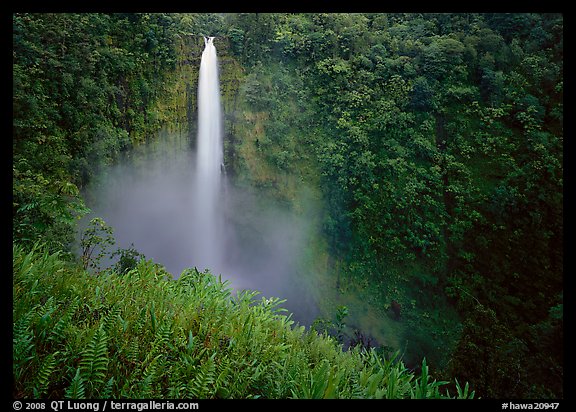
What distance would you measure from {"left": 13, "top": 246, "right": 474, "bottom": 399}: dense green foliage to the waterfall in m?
9.31

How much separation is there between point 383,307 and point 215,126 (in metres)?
8.58

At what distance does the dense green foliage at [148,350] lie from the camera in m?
1.40

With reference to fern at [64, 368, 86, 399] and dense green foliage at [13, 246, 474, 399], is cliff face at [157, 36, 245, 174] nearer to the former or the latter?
dense green foliage at [13, 246, 474, 399]

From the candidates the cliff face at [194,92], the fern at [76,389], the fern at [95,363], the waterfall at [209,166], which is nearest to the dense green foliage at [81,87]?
the cliff face at [194,92]

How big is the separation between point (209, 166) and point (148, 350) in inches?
411

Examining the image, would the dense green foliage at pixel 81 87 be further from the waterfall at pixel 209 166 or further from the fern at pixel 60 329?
the fern at pixel 60 329

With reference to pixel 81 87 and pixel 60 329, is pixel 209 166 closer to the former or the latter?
pixel 81 87

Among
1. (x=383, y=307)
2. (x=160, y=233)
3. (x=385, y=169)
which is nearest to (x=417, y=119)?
(x=385, y=169)

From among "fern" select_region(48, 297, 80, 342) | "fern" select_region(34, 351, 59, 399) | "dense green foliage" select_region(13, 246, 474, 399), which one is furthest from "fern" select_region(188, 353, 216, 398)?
"fern" select_region(48, 297, 80, 342)

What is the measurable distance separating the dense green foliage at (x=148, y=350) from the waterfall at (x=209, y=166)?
367 inches

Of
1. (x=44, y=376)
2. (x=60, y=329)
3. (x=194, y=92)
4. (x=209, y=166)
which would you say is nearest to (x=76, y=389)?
(x=44, y=376)

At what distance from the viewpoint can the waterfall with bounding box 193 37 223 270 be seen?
442 inches

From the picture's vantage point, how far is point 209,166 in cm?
1165

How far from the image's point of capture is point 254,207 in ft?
38.5
